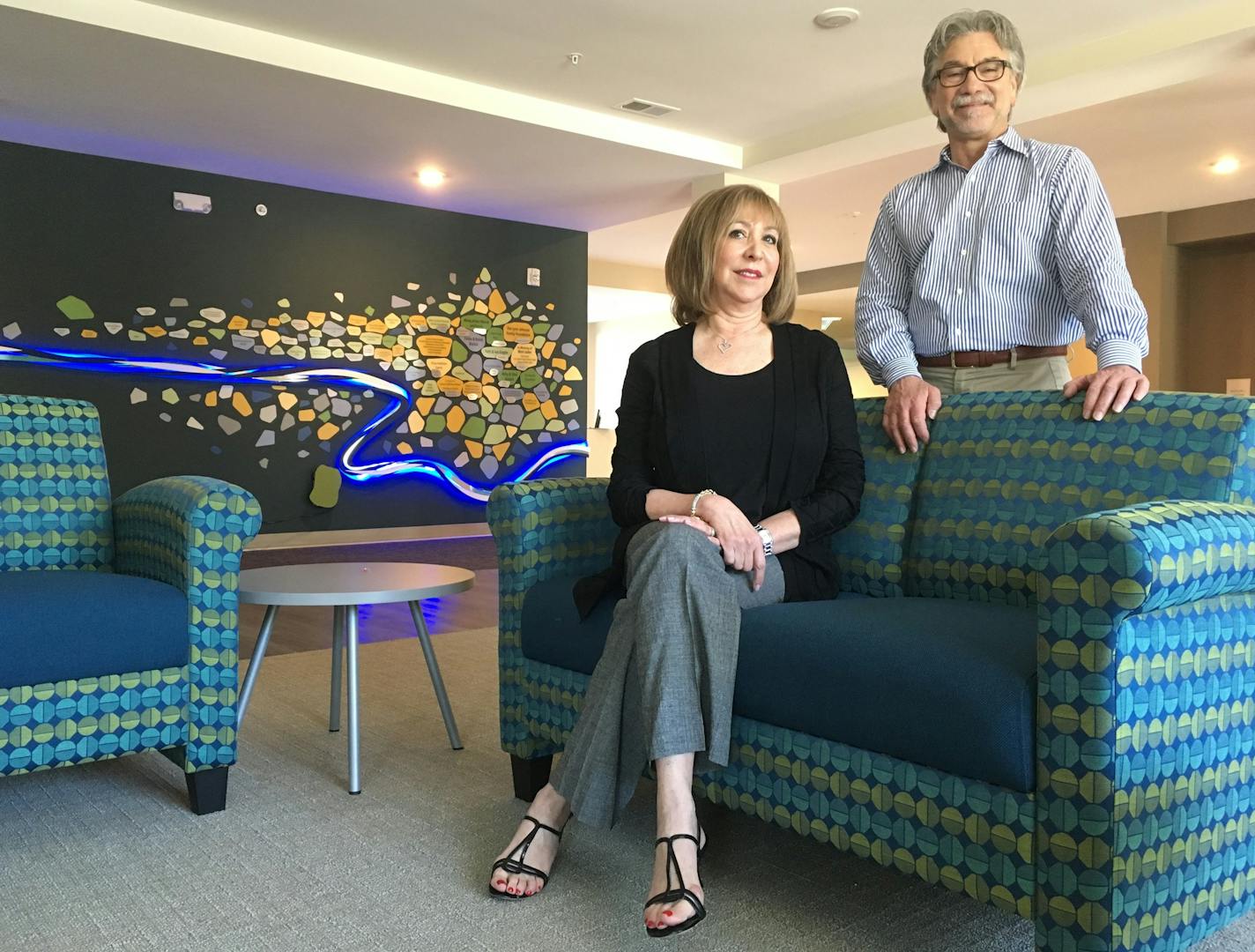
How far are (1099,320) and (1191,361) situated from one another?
8539 mm

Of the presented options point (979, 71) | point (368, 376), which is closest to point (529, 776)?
point (979, 71)

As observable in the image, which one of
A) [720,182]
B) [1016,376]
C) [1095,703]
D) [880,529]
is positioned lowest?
[1095,703]

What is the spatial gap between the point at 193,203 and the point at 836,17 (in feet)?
14.2

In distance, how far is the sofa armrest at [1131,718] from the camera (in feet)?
3.96

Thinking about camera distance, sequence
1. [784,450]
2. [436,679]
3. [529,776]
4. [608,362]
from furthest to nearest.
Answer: [608,362] < [436,679] < [529,776] < [784,450]

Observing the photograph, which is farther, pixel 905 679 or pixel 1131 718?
pixel 905 679

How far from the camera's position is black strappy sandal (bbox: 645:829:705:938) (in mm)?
1460

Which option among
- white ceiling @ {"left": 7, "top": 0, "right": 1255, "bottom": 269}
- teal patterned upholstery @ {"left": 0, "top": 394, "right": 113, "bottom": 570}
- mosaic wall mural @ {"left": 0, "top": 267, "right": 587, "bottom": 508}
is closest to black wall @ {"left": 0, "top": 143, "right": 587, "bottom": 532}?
mosaic wall mural @ {"left": 0, "top": 267, "right": 587, "bottom": 508}

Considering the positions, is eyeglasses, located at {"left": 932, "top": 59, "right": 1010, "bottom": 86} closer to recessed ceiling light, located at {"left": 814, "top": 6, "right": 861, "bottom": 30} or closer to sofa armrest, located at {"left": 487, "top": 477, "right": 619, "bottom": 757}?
sofa armrest, located at {"left": 487, "top": 477, "right": 619, "bottom": 757}

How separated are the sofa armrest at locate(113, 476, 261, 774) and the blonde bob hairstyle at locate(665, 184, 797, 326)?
987 mm

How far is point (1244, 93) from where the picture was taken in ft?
18.9

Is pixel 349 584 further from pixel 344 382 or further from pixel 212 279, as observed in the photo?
pixel 344 382

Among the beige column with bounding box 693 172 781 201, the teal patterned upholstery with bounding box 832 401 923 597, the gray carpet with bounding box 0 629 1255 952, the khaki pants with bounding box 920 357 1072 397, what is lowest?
the gray carpet with bounding box 0 629 1255 952

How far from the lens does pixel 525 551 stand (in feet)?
7.23
